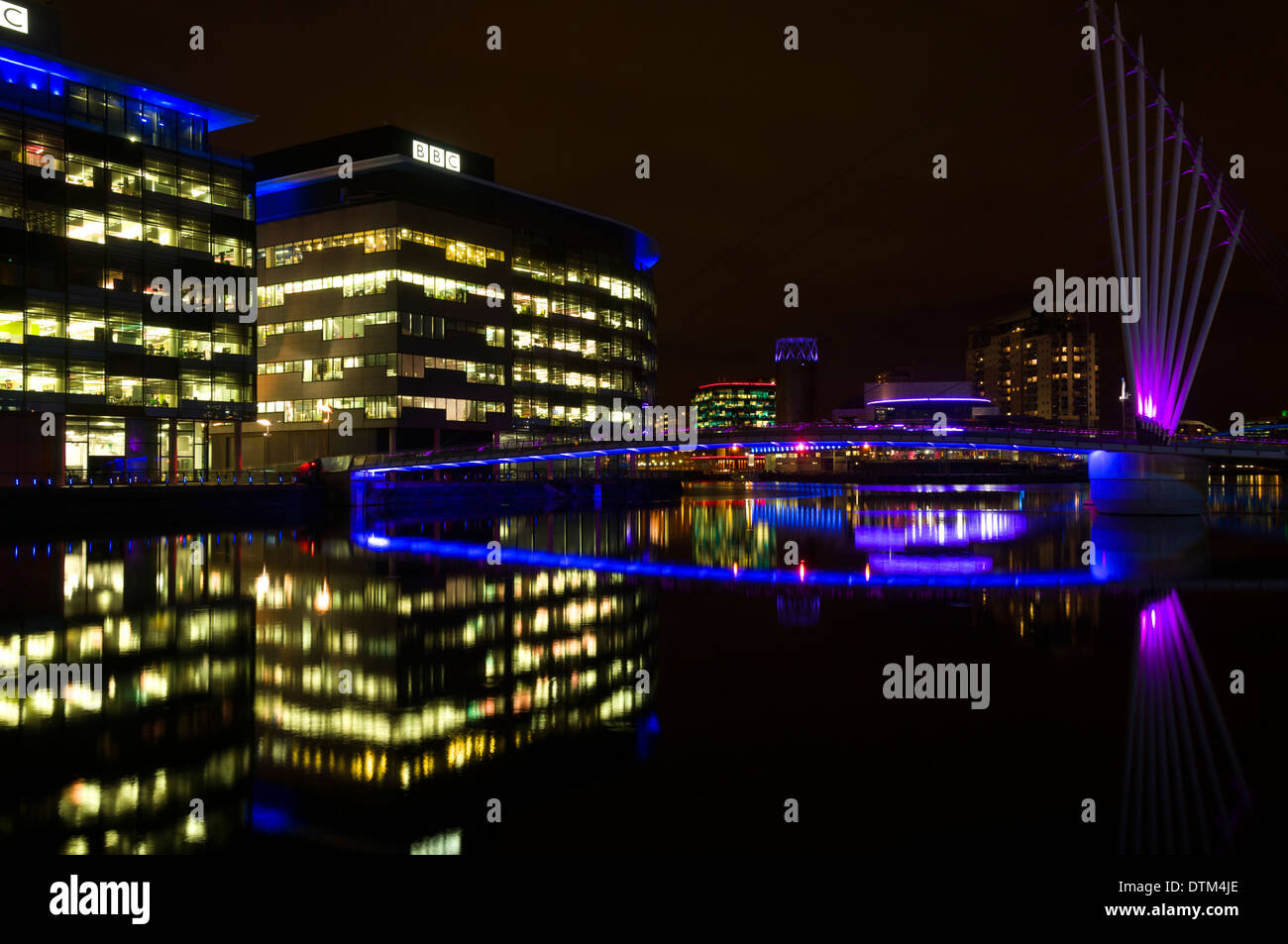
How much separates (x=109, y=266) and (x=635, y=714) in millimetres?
58570

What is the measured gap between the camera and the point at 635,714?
12086 mm

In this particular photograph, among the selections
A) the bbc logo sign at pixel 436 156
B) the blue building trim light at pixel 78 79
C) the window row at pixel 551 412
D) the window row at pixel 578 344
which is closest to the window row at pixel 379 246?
the bbc logo sign at pixel 436 156

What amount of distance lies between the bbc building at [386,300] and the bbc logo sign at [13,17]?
28701mm

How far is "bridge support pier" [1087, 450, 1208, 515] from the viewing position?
171 ft

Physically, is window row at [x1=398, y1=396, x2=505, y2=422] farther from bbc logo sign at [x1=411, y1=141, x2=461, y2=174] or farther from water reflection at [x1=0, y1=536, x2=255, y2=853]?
water reflection at [x1=0, y1=536, x2=255, y2=853]

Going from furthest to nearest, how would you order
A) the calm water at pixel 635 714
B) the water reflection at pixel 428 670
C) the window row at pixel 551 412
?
the window row at pixel 551 412, the water reflection at pixel 428 670, the calm water at pixel 635 714

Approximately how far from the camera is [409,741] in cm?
1073

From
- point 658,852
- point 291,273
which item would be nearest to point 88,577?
point 658,852

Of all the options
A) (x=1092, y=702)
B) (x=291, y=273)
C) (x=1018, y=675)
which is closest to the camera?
(x=1092, y=702)

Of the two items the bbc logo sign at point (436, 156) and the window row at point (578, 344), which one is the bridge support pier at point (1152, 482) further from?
the bbc logo sign at point (436, 156)

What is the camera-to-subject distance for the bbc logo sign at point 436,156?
87.6 metres

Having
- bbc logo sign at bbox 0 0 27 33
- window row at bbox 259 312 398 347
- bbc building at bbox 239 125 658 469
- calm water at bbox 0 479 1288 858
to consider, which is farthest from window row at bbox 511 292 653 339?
calm water at bbox 0 479 1288 858
